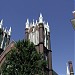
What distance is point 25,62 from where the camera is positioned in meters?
24.0

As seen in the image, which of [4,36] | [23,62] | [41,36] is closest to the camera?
[23,62]

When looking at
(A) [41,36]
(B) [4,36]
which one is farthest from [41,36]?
(B) [4,36]

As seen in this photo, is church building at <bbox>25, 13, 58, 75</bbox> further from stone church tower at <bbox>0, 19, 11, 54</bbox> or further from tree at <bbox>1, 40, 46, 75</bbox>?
tree at <bbox>1, 40, 46, 75</bbox>

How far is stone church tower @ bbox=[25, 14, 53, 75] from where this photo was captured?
4618 centimetres

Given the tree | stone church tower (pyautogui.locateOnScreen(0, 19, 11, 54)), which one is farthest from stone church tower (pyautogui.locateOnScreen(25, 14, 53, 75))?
the tree

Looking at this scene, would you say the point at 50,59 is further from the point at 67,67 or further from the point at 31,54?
the point at 31,54

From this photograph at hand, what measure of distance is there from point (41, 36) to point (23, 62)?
2438cm

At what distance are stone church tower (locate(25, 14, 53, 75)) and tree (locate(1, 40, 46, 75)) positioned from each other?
63.6 ft

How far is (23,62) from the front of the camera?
79.3 feet

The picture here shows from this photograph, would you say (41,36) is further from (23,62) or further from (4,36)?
(23,62)

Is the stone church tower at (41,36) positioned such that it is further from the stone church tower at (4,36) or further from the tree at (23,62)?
the tree at (23,62)

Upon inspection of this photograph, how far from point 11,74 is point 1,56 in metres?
23.0

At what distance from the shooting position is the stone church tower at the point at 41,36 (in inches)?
1818

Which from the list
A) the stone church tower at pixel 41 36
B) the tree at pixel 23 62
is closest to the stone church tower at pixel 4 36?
the stone church tower at pixel 41 36
